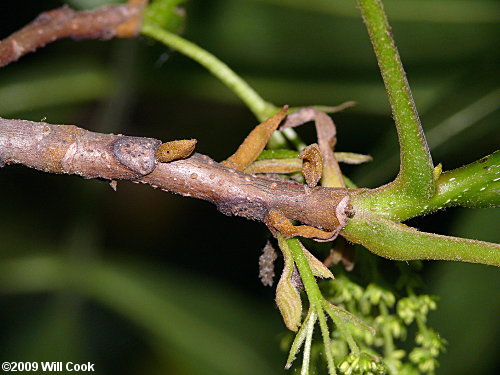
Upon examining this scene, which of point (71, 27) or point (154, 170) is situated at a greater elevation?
point (71, 27)

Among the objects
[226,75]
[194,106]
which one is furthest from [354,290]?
[194,106]

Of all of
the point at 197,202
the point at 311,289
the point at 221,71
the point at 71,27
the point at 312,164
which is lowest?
the point at 311,289

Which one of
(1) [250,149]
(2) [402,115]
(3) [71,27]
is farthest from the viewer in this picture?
(3) [71,27]

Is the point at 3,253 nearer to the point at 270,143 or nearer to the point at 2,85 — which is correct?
the point at 2,85

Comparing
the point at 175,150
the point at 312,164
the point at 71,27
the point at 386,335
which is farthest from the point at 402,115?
the point at 71,27

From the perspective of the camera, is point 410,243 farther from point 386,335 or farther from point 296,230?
point 386,335

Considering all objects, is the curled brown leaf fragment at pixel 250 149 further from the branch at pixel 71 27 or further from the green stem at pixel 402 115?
the branch at pixel 71 27
